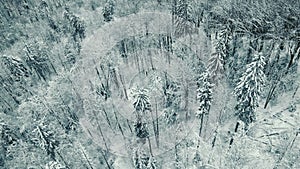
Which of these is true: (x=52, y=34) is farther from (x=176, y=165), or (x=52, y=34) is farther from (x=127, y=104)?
(x=176, y=165)

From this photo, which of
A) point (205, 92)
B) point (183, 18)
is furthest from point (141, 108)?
point (183, 18)

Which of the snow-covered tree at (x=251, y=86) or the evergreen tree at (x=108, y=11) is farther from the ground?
the evergreen tree at (x=108, y=11)

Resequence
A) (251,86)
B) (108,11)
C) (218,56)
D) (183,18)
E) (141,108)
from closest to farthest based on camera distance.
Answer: (251,86) < (141,108) < (218,56) < (183,18) < (108,11)

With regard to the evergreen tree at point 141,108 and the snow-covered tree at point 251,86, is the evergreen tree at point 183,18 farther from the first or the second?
the snow-covered tree at point 251,86

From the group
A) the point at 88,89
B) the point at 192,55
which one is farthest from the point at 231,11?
the point at 88,89

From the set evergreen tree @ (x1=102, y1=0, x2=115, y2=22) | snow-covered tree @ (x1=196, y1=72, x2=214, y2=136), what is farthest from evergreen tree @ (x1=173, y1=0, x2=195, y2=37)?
snow-covered tree @ (x1=196, y1=72, x2=214, y2=136)

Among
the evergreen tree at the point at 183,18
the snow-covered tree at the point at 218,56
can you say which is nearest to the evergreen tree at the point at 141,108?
the snow-covered tree at the point at 218,56

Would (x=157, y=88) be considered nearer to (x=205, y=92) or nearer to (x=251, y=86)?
(x=205, y=92)
